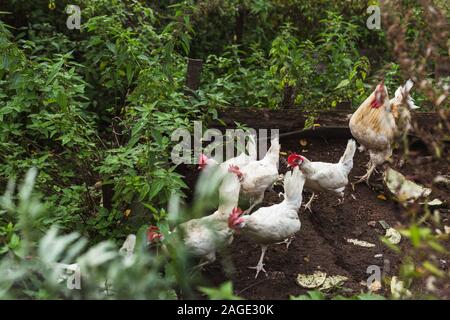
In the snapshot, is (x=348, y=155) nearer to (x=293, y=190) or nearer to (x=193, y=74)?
(x=293, y=190)

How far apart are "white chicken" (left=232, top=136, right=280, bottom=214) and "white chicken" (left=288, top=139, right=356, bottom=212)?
6.0 inches

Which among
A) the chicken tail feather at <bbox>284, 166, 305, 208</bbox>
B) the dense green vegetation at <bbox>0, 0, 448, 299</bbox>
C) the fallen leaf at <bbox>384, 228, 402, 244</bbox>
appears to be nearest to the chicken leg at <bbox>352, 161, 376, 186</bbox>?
the fallen leaf at <bbox>384, 228, 402, 244</bbox>

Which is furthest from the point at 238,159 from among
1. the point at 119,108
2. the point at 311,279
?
the point at 119,108

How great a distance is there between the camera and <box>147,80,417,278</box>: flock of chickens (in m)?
3.93

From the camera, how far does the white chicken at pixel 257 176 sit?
15.3 feet

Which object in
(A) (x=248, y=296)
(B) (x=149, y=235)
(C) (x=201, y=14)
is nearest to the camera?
(B) (x=149, y=235)

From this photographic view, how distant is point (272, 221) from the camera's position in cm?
418

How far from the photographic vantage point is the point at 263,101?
21.2ft

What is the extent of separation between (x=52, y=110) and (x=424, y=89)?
113 inches

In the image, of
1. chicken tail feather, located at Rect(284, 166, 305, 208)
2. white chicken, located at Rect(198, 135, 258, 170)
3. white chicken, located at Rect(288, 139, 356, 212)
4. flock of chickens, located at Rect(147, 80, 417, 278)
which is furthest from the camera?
white chicken, located at Rect(288, 139, 356, 212)

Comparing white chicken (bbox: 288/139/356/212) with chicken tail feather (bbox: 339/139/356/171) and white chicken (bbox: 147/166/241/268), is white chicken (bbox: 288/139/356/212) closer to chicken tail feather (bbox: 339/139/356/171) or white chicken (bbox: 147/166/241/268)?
chicken tail feather (bbox: 339/139/356/171)
